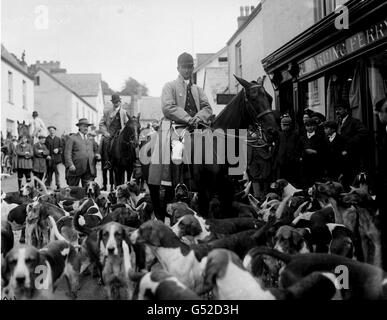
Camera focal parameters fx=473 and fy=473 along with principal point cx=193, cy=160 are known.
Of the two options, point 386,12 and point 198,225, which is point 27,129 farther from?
point 386,12

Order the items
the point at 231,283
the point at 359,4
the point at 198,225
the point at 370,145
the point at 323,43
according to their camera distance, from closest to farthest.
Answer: the point at 231,283, the point at 198,225, the point at 370,145, the point at 359,4, the point at 323,43

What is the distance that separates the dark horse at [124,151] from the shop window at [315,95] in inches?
134

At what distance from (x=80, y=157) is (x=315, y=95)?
11.5ft

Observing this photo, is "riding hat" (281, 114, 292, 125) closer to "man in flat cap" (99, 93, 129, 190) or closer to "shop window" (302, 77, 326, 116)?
"shop window" (302, 77, 326, 116)

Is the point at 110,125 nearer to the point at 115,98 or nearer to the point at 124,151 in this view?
the point at 124,151

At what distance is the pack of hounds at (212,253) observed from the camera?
2832 millimetres

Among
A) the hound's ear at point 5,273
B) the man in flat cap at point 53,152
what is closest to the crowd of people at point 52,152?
the man in flat cap at point 53,152

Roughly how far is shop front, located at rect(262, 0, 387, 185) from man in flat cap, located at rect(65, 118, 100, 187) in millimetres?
2756

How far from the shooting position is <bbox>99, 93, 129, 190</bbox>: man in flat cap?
329 inches

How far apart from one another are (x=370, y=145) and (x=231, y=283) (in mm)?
2623

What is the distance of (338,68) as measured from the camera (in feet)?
19.4

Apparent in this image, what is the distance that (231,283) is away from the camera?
110 inches

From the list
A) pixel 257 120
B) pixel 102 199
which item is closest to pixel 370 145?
pixel 257 120
